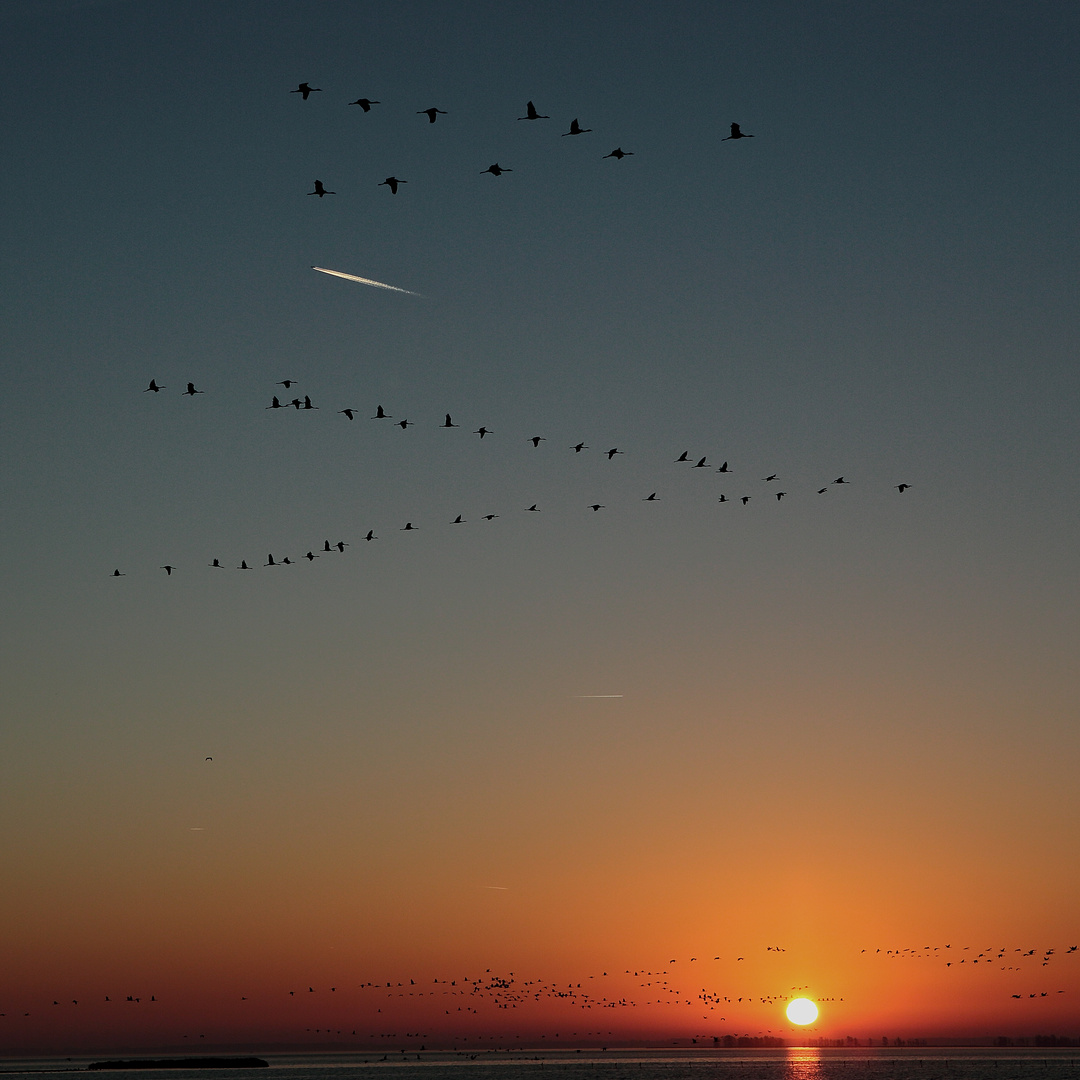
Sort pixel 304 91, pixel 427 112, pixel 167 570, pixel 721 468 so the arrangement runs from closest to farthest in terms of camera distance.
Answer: pixel 304 91 < pixel 427 112 < pixel 721 468 < pixel 167 570

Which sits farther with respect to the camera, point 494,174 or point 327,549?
point 327,549

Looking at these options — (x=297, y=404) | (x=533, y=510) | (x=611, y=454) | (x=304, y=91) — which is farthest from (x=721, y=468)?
(x=304, y=91)

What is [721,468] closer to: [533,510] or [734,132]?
[533,510]

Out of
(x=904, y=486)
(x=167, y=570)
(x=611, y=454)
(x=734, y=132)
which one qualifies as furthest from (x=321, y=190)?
(x=904, y=486)

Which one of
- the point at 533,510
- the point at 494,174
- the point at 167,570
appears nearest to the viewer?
the point at 494,174

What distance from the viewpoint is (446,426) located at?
63.6 metres

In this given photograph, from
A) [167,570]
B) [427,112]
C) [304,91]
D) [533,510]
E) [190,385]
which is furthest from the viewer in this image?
[167,570]

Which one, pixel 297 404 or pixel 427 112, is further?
pixel 297 404

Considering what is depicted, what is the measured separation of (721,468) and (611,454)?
757 centimetres

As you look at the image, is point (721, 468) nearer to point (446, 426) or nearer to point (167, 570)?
point (446, 426)

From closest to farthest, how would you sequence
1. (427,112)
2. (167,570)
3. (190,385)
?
(427,112) → (190,385) → (167,570)

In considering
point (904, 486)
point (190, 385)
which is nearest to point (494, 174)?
point (190, 385)

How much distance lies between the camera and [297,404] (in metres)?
65.2

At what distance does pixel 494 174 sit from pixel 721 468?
26123 millimetres
